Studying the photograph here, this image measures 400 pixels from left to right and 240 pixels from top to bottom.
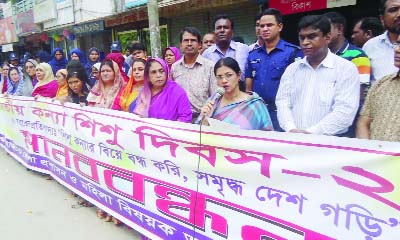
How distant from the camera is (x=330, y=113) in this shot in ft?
7.77

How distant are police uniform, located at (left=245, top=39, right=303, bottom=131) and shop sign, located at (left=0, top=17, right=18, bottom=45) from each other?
2280 cm

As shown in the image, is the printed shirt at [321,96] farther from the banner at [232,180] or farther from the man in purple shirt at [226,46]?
the man in purple shirt at [226,46]

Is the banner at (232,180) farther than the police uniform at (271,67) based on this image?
No

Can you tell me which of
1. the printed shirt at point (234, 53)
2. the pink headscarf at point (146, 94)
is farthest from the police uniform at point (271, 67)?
the pink headscarf at point (146, 94)

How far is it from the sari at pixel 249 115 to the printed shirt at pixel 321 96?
12cm

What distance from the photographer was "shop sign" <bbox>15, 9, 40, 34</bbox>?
19655mm

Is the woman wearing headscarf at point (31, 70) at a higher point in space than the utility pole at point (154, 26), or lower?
lower

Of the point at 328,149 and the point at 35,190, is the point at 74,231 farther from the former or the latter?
the point at 328,149

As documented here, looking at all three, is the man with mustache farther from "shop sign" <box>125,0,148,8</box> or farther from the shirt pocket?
"shop sign" <box>125,0,148,8</box>

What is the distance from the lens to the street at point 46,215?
330cm

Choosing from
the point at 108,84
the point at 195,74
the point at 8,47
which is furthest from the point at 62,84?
the point at 8,47

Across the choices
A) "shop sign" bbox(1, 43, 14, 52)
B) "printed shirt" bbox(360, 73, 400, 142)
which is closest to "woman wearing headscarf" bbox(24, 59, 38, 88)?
"printed shirt" bbox(360, 73, 400, 142)

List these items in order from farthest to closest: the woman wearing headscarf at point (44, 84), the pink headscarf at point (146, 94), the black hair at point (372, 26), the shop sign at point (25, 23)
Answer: the shop sign at point (25, 23), the woman wearing headscarf at point (44, 84), the black hair at point (372, 26), the pink headscarf at point (146, 94)

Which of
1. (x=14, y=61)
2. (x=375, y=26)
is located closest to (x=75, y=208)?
(x=375, y=26)
